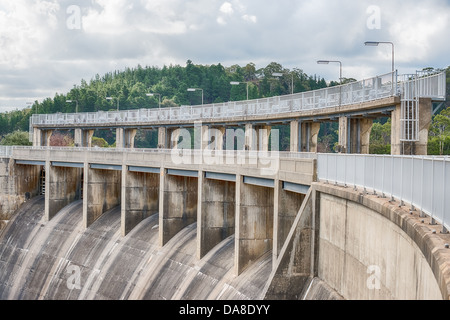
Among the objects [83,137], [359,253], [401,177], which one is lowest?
[359,253]

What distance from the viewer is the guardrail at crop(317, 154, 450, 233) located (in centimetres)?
1170

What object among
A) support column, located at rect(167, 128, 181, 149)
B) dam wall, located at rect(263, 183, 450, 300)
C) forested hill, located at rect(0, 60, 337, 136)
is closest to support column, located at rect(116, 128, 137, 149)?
support column, located at rect(167, 128, 181, 149)

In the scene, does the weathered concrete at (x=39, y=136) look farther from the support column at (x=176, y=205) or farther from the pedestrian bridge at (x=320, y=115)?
the support column at (x=176, y=205)

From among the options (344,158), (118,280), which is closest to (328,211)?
(344,158)

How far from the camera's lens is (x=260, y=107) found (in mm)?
49625

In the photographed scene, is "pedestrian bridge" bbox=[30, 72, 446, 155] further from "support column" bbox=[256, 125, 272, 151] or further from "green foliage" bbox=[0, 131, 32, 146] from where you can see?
"green foliage" bbox=[0, 131, 32, 146]

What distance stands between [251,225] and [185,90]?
147 meters

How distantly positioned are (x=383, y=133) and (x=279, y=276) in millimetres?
70955

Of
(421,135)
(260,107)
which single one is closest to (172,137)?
(260,107)

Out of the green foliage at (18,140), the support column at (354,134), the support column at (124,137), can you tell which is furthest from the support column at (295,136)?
the green foliage at (18,140)

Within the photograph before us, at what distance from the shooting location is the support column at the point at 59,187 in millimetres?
53094

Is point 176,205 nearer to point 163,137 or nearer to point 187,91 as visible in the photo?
point 163,137

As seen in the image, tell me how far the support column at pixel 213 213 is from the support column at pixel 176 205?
15.7 ft
